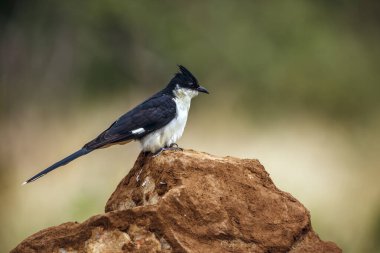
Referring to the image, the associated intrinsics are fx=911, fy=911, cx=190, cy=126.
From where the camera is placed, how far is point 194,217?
6.23 meters

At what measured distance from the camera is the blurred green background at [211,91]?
15469 mm

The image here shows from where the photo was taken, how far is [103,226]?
20.1 ft

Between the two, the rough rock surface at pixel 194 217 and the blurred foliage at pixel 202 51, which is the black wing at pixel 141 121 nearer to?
the rough rock surface at pixel 194 217

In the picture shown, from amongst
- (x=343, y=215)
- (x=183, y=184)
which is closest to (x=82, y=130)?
(x=343, y=215)

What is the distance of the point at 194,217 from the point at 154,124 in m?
2.12

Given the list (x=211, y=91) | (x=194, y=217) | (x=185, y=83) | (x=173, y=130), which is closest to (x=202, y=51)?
(x=211, y=91)

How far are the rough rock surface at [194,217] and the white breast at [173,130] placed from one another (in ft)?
3.55

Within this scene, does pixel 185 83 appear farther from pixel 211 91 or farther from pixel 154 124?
pixel 211 91

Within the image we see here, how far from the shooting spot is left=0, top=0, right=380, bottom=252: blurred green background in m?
15.5

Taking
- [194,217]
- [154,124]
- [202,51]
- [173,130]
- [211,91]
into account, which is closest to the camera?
[194,217]

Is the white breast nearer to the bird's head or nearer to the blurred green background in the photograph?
the bird's head

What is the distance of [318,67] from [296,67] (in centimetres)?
44

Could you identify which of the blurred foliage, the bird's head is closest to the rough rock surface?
the bird's head

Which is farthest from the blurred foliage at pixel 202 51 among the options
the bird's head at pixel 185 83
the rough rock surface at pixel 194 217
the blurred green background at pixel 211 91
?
the rough rock surface at pixel 194 217
